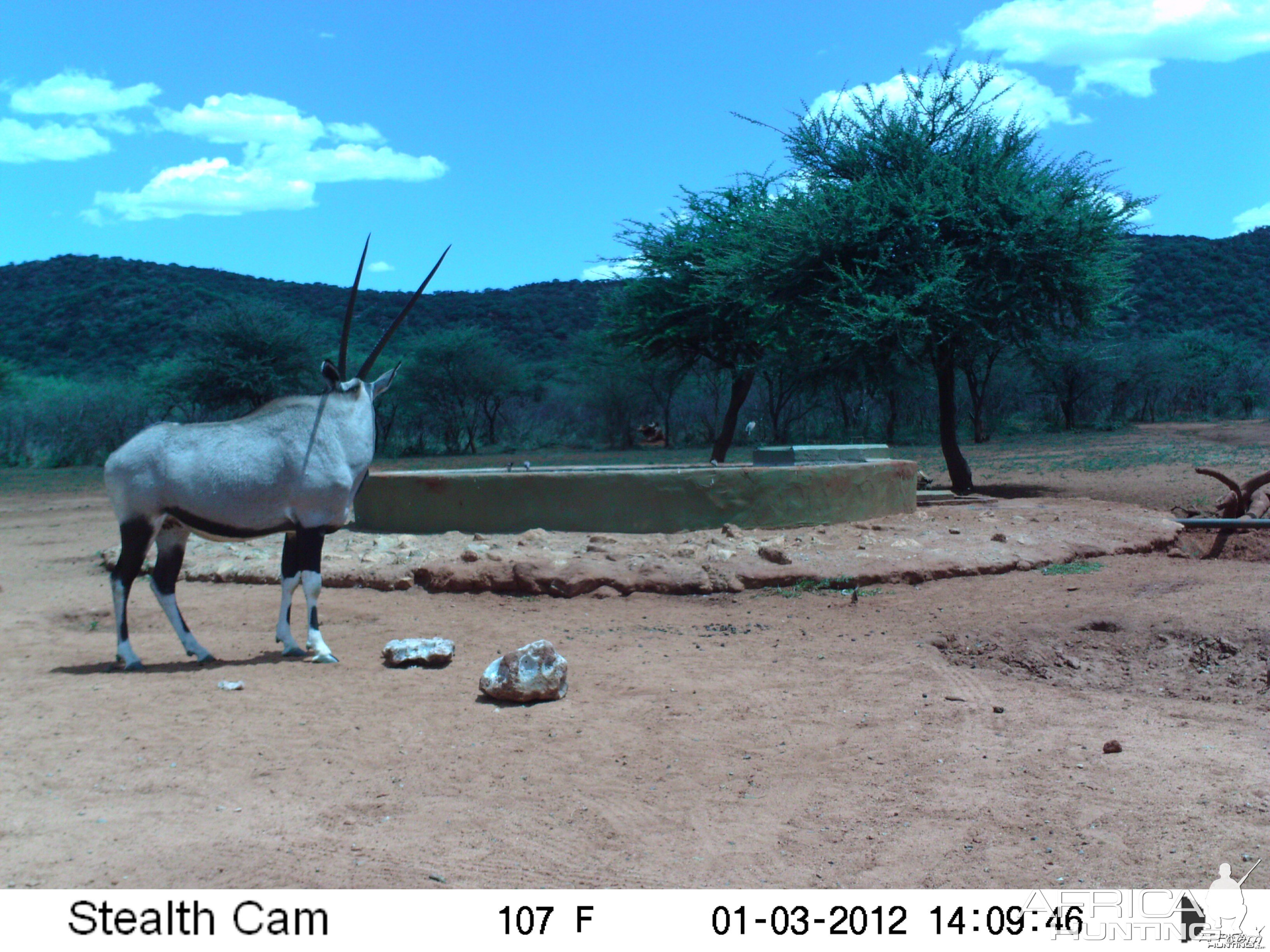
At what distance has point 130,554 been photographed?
5855mm

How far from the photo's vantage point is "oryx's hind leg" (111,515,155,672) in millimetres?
5801

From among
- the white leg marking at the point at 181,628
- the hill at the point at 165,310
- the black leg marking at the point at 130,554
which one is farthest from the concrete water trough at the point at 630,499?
the hill at the point at 165,310

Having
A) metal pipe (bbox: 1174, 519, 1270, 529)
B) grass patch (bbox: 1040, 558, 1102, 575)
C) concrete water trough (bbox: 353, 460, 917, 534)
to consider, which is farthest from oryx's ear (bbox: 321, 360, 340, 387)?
metal pipe (bbox: 1174, 519, 1270, 529)

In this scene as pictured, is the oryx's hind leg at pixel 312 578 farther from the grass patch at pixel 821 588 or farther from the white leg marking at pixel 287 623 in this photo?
the grass patch at pixel 821 588

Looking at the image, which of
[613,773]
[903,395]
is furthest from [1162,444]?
[613,773]

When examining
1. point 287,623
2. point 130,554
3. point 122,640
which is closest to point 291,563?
point 287,623

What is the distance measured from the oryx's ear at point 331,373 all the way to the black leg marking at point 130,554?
1.42 m

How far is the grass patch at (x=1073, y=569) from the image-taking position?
28.0ft

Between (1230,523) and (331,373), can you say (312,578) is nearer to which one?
(331,373)

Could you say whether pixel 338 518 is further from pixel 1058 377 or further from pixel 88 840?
pixel 1058 377

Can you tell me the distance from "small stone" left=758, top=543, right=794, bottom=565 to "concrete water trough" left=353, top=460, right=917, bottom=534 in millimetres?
816

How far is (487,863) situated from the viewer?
3.25 metres
